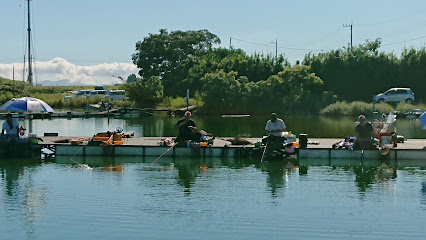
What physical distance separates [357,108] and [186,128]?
41320mm

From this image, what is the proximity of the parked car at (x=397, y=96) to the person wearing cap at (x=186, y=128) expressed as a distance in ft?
142

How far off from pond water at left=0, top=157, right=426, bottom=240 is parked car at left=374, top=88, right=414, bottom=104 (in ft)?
141

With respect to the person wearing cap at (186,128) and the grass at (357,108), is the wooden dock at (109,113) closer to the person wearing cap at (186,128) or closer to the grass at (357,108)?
the grass at (357,108)

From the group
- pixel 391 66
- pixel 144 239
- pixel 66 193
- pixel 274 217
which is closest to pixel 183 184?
pixel 66 193

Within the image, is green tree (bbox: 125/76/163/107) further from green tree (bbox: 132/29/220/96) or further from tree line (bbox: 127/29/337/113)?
green tree (bbox: 132/29/220/96)

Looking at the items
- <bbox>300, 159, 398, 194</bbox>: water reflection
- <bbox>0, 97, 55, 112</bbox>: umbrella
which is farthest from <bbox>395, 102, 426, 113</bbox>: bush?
<bbox>0, 97, 55, 112</bbox>: umbrella

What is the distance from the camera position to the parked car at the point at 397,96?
68.8 metres

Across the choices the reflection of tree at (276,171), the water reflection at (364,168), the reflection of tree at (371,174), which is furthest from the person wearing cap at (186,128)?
the reflection of tree at (371,174)

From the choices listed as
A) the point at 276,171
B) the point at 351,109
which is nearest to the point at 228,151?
the point at 276,171

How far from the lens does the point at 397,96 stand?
69062 millimetres

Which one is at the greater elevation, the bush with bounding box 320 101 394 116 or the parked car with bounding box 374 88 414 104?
the parked car with bounding box 374 88 414 104

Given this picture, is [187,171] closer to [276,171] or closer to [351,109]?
[276,171]

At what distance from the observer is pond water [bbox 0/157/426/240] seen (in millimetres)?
17422

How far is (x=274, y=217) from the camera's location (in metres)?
18.7
